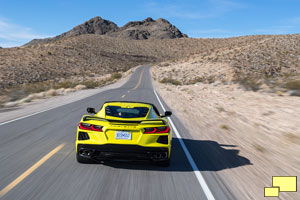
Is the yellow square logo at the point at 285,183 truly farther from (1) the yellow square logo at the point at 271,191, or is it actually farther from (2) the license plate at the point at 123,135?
(2) the license plate at the point at 123,135

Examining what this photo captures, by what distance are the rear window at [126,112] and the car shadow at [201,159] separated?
1017 millimetres

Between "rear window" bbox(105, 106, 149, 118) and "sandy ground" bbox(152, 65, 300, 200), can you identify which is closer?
"sandy ground" bbox(152, 65, 300, 200)

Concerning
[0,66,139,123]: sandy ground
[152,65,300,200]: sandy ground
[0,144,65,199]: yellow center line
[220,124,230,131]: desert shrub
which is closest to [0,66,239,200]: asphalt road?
[0,144,65,199]: yellow center line

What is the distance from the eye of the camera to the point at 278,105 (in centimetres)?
1270

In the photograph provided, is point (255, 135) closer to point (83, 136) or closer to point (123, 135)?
point (123, 135)

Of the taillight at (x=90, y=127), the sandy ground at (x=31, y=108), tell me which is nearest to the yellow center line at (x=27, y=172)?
the taillight at (x=90, y=127)

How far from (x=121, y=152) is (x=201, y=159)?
227 centimetres

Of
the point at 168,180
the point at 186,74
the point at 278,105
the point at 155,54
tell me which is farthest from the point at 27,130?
the point at 155,54

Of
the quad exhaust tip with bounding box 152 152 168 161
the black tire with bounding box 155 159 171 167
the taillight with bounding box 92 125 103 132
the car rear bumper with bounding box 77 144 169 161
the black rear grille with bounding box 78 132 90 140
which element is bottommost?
the black tire with bounding box 155 159 171 167

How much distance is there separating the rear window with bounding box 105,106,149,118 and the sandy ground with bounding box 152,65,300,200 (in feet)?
6.78

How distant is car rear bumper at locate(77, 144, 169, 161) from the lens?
Result: 17.4ft

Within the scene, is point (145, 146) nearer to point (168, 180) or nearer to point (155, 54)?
point (168, 180)

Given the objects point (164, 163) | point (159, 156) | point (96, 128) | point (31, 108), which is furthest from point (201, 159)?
point (31, 108)

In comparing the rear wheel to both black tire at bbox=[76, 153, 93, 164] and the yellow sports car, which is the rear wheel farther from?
black tire at bbox=[76, 153, 93, 164]
